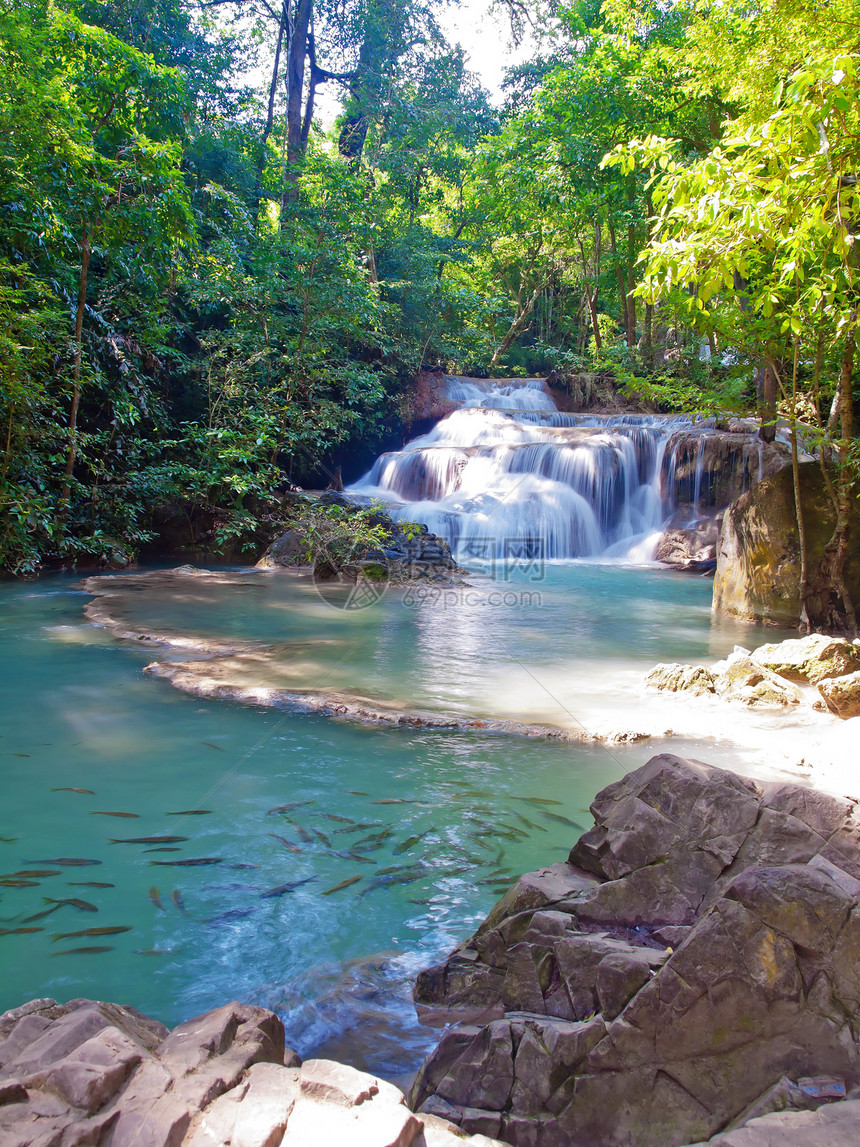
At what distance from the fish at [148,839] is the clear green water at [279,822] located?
4 centimetres

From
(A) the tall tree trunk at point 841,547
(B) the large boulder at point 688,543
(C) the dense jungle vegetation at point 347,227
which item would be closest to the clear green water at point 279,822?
(A) the tall tree trunk at point 841,547

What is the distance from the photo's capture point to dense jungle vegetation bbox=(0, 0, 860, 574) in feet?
15.3

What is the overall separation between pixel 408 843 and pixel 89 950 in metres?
1.23

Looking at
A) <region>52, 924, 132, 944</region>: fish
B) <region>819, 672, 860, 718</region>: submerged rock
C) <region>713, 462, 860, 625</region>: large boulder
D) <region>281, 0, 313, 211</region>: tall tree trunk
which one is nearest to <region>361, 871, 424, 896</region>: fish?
<region>52, 924, 132, 944</region>: fish

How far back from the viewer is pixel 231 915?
99.7 inches

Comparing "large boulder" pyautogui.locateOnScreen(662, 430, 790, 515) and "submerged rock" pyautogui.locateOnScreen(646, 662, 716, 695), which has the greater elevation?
"large boulder" pyautogui.locateOnScreen(662, 430, 790, 515)

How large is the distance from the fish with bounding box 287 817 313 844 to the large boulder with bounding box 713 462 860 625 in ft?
21.0

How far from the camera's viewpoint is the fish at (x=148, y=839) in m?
3.00

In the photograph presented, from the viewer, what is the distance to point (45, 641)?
6371 millimetres

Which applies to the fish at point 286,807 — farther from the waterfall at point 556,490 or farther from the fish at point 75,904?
the waterfall at point 556,490

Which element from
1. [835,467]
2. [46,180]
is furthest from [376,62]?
[835,467]

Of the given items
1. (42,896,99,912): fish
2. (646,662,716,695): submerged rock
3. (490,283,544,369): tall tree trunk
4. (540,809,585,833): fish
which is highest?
(490,283,544,369): tall tree trunk

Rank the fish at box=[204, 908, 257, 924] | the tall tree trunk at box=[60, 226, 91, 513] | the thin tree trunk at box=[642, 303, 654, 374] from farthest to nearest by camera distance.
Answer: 1. the thin tree trunk at box=[642, 303, 654, 374]
2. the tall tree trunk at box=[60, 226, 91, 513]
3. the fish at box=[204, 908, 257, 924]

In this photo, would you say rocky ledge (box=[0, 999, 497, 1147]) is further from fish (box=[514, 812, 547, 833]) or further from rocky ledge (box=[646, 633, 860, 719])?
rocky ledge (box=[646, 633, 860, 719])
